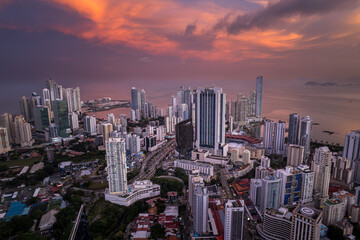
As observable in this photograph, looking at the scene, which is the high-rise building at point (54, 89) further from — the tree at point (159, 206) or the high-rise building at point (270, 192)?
the high-rise building at point (270, 192)

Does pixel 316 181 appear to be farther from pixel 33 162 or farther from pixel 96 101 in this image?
pixel 96 101

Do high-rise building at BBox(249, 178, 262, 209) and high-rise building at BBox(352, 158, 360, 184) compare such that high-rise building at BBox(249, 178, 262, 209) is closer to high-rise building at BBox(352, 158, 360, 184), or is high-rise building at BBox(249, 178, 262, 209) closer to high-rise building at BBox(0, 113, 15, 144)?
high-rise building at BBox(352, 158, 360, 184)

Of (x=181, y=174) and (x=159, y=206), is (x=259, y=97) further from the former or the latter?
(x=159, y=206)

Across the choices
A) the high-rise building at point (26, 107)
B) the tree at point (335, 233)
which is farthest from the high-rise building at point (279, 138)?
the high-rise building at point (26, 107)

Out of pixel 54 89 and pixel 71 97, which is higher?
pixel 54 89

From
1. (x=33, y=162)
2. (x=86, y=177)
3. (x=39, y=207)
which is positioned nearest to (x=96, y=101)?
(x=33, y=162)

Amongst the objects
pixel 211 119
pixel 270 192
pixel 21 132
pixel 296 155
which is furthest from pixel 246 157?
pixel 21 132
